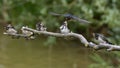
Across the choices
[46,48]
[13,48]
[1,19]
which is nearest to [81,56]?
[46,48]

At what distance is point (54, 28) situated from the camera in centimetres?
409

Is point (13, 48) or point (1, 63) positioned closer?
point (1, 63)

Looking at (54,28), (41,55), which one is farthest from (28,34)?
(54,28)

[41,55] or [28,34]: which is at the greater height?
[28,34]

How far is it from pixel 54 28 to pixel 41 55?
0.41 m

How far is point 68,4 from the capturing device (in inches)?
155

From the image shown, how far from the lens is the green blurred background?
12.1 ft

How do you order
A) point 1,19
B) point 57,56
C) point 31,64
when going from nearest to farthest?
point 31,64 < point 57,56 < point 1,19

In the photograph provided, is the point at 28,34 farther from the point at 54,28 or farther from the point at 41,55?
the point at 54,28

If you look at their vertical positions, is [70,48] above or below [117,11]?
below

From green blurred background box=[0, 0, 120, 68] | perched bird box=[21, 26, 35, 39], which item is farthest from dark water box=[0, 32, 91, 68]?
perched bird box=[21, 26, 35, 39]

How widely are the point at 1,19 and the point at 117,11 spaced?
164 cm

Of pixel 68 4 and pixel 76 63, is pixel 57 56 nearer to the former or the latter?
pixel 76 63

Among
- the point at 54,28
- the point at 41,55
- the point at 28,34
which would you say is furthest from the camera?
the point at 54,28
